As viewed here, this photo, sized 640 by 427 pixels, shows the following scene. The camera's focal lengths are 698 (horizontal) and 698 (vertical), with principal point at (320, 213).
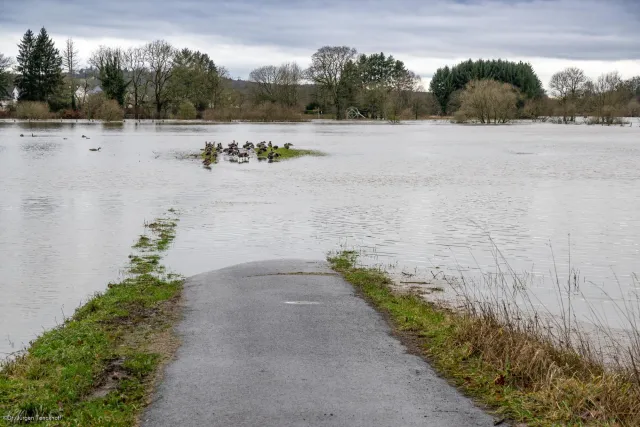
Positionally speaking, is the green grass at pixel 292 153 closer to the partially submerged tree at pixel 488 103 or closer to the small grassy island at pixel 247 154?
the small grassy island at pixel 247 154

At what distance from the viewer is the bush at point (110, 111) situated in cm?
10250

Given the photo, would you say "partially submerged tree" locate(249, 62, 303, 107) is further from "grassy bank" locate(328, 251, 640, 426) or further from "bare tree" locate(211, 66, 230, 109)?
"grassy bank" locate(328, 251, 640, 426)

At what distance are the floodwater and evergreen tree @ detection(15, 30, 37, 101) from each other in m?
69.4

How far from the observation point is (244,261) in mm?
14578

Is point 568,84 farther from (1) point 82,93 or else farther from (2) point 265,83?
(1) point 82,93

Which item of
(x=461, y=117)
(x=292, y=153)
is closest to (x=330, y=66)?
(x=461, y=117)

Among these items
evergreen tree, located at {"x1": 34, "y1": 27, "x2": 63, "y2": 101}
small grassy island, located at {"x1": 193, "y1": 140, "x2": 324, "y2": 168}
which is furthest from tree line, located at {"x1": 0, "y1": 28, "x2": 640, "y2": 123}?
small grassy island, located at {"x1": 193, "y1": 140, "x2": 324, "y2": 168}

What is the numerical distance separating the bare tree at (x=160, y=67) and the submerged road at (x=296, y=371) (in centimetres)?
10768

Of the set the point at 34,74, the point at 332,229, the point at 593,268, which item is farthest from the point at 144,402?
the point at 34,74

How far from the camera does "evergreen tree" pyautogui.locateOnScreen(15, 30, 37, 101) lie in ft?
340

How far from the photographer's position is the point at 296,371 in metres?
7.33

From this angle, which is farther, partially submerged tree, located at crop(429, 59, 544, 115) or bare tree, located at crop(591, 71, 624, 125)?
partially submerged tree, located at crop(429, 59, 544, 115)

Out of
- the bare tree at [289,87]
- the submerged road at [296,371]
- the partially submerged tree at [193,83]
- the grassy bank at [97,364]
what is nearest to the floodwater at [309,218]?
the grassy bank at [97,364]

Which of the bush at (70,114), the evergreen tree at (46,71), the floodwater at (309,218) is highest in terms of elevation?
the evergreen tree at (46,71)
